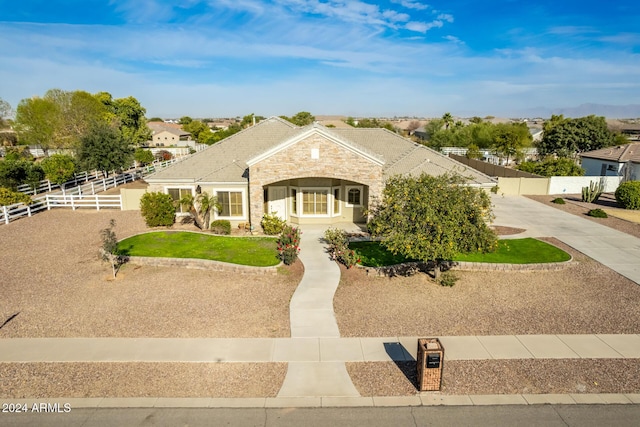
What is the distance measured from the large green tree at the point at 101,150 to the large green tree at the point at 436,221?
3248cm

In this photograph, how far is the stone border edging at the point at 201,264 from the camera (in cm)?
1784

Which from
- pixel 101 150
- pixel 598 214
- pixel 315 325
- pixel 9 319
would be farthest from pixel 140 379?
pixel 101 150

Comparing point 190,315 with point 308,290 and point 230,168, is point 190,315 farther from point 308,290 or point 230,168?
point 230,168

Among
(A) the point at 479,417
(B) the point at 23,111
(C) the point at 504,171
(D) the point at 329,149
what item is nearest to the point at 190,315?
(A) the point at 479,417

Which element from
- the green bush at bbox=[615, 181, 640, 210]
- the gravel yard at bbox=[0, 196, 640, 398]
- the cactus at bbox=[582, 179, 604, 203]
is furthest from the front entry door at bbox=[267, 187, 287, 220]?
the green bush at bbox=[615, 181, 640, 210]

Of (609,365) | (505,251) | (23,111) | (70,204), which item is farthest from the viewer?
(23,111)

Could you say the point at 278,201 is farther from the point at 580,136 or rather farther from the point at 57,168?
the point at 580,136

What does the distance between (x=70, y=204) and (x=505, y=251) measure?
1248 inches

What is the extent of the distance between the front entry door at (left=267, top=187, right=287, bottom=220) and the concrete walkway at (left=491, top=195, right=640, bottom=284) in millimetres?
14608

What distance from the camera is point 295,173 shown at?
23094 mm

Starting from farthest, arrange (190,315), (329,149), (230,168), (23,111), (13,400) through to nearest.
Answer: (23,111) < (230,168) < (329,149) < (190,315) < (13,400)

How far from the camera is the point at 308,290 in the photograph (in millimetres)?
16266

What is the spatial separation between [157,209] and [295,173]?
9156 mm

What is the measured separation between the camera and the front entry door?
25609mm
